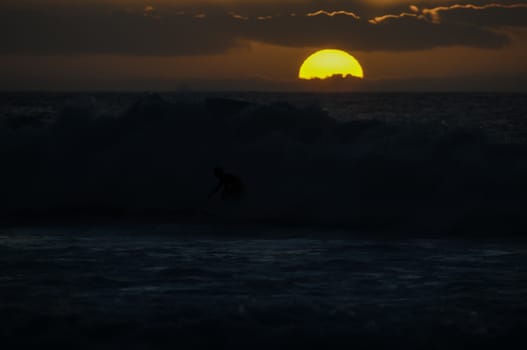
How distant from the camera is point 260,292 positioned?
1057 cm

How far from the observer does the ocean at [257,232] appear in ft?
30.0

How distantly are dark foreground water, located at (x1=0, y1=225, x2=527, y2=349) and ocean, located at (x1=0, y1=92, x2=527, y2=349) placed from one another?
4 cm

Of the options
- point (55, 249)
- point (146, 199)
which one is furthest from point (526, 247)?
point (146, 199)

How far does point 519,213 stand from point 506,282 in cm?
652

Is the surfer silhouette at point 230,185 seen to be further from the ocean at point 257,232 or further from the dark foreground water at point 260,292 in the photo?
the dark foreground water at point 260,292

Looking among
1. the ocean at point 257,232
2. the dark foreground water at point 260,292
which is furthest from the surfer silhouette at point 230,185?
the dark foreground water at point 260,292

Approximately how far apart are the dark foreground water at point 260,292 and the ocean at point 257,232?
0.04 metres

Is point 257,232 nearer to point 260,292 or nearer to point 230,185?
point 230,185

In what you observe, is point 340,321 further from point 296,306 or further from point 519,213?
point 519,213

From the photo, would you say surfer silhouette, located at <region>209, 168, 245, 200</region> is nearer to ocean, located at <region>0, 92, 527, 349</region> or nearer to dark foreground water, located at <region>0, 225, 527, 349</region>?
ocean, located at <region>0, 92, 527, 349</region>

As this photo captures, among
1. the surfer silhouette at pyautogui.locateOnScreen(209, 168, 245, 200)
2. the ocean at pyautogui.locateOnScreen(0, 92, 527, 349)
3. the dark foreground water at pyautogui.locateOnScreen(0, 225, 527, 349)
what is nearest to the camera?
the dark foreground water at pyautogui.locateOnScreen(0, 225, 527, 349)

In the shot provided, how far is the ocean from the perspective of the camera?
9156 mm

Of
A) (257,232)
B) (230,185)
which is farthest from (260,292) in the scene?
(230,185)

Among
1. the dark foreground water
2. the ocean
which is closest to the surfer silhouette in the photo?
the ocean
